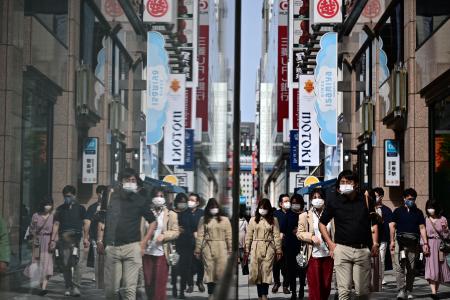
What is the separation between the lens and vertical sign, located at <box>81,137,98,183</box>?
1350 millimetres

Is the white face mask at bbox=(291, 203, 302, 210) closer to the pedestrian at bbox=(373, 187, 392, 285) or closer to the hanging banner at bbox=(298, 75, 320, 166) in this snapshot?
the pedestrian at bbox=(373, 187, 392, 285)

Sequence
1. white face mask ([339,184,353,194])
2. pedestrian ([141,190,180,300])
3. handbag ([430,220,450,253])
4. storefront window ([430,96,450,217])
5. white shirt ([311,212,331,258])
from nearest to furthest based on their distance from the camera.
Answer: pedestrian ([141,190,180,300]) < white face mask ([339,184,353,194]) < white shirt ([311,212,331,258]) < handbag ([430,220,450,253]) < storefront window ([430,96,450,217])

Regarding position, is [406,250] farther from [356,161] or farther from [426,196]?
[356,161]

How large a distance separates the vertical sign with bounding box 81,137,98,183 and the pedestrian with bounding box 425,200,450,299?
9.44 meters

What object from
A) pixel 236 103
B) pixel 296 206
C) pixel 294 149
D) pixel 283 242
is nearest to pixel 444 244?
pixel 296 206

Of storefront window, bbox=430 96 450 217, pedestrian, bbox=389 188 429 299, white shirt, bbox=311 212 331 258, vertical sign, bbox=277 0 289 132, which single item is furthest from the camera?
vertical sign, bbox=277 0 289 132

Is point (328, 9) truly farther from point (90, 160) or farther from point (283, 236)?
point (90, 160)

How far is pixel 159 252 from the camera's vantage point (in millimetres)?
1480

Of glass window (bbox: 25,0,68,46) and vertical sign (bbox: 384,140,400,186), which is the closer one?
glass window (bbox: 25,0,68,46)

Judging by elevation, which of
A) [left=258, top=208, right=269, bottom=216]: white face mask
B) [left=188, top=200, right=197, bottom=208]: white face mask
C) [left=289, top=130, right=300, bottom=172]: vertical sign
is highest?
[left=289, top=130, right=300, bottom=172]: vertical sign

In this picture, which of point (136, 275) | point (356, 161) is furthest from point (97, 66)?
point (356, 161)

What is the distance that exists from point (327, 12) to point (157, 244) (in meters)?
21.8

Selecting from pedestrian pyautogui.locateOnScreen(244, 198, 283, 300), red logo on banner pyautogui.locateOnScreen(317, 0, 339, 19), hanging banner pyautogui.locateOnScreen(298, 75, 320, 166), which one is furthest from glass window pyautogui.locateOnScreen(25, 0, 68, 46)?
red logo on banner pyautogui.locateOnScreen(317, 0, 339, 19)

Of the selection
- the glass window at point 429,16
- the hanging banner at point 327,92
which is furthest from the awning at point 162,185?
the hanging banner at point 327,92
